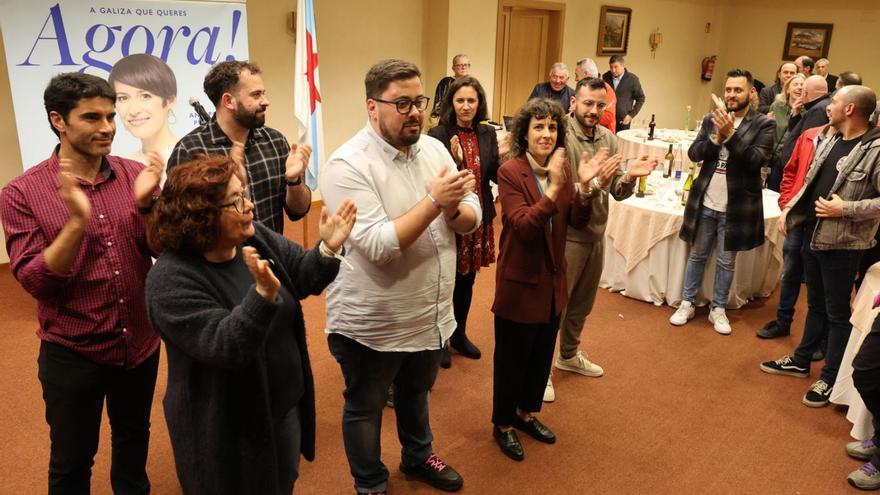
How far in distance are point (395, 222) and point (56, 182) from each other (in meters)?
0.91

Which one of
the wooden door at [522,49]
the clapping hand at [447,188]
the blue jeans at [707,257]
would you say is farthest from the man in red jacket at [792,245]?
the wooden door at [522,49]

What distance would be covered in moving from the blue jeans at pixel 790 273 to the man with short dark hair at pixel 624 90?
407 centimetres

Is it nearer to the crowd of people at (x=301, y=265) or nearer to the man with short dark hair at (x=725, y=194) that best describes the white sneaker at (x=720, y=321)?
the man with short dark hair at (x=725, y=194)

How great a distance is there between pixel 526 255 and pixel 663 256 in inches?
80.3

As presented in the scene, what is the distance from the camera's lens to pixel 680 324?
3852 mm

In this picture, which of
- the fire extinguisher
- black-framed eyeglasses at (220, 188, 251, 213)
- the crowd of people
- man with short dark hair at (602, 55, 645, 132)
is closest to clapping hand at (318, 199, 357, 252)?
the crowd of people

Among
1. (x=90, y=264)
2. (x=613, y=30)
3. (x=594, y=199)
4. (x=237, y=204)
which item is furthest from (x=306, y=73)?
(x=613, y=30)

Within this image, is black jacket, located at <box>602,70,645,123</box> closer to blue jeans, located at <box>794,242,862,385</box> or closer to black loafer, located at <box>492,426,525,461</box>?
blue jeans, located at <box>794,242,862,385</box>

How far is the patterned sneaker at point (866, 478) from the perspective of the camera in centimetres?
242

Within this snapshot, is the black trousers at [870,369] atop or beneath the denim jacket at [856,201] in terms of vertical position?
beneath

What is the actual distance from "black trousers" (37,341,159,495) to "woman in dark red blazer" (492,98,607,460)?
1.21 m

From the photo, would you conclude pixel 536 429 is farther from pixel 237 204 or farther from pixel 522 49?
pixel 522 49

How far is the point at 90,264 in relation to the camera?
5.61 feet

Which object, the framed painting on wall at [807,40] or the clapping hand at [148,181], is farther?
the framed painting on wall at [807,40]
